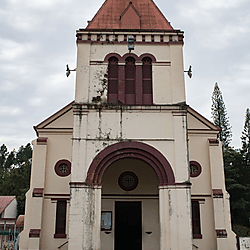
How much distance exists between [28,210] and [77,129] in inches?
237

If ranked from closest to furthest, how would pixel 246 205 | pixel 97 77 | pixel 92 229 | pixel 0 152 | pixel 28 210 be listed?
1. pixel 92 229
2. pixel 97 77
3. pixel 28 210
4. pixel 246 205
5. pixel 0 152

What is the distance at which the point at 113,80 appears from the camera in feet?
52.1

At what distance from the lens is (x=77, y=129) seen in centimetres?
1474

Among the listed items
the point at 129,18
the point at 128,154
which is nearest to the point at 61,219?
the point at 128,154

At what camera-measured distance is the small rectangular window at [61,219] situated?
1708 centimetres

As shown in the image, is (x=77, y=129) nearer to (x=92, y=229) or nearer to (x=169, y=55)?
(x=92, y=229)

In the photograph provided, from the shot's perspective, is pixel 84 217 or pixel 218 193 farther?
pixel 218 193

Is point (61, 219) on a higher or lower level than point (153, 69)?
lower

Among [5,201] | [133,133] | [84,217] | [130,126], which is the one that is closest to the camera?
[84,217]

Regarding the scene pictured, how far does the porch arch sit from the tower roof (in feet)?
21.3

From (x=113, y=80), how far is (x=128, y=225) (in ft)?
26.2

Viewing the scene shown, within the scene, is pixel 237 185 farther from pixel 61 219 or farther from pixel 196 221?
pixel 61 219

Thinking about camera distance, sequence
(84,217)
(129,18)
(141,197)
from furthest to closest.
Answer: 1. (141,197)
2. (129,18)
3. (84,217)

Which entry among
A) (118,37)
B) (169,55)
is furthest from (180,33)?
(118,37)
